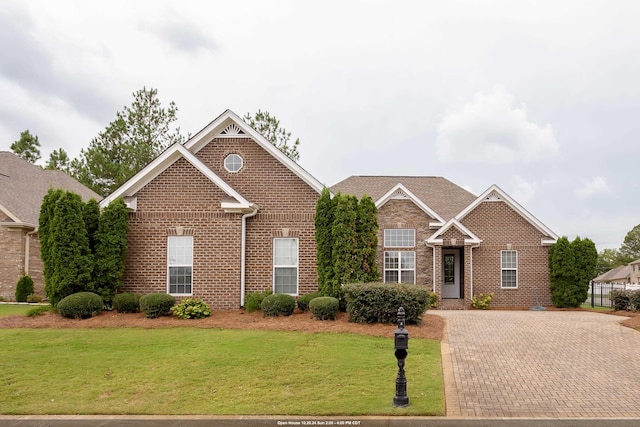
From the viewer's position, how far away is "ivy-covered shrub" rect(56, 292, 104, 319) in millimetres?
15242

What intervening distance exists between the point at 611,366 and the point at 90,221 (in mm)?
14948

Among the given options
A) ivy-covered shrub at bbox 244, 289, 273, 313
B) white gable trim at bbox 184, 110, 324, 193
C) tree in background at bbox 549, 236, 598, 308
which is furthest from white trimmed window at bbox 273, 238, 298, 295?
tree in background at bbox 549, 236, 598, 308

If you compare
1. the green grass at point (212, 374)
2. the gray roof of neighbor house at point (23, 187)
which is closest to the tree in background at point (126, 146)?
the gray roof of neighbor house at point (23, 187)

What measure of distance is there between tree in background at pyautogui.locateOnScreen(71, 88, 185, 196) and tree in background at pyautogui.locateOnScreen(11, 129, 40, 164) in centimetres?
1141

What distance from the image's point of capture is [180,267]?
17.5 metres

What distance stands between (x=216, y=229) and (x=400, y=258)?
10.2 meters

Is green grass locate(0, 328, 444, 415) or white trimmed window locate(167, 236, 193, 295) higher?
white trimmed window locate(167, 236, 193, 295)

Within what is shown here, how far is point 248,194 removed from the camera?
18531mm

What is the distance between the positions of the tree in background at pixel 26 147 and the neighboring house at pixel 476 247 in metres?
37.2

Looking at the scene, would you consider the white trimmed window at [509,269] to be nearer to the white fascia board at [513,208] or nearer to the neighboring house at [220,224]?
the white fascia board at [513,208]

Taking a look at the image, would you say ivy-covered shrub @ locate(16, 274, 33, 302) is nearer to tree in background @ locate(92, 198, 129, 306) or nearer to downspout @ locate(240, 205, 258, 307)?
tree in background @ locate(92, 198, 129, 306)

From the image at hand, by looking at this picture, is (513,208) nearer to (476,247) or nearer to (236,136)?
(476,247)

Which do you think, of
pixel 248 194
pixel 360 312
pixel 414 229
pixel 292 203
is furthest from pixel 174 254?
pixel 414 229

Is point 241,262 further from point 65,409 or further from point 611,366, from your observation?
point 611,366
